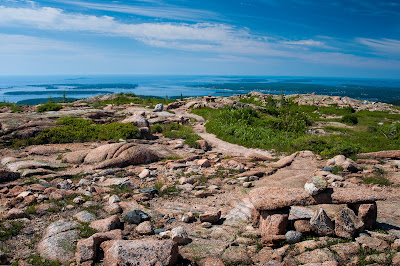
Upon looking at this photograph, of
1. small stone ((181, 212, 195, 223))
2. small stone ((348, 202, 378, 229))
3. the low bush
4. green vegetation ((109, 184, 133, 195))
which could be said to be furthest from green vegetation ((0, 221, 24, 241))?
the low bush

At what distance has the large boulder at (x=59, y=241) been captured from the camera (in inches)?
223

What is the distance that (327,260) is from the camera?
5250mm

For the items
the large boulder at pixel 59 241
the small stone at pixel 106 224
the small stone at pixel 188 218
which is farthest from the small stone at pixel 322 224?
the large boulder at pixel 59 241

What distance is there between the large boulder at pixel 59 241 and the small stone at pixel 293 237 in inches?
180

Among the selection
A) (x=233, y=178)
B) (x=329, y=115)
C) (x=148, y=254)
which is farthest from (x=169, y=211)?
(x=329, y=115)

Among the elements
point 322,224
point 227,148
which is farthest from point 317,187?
point 227,148

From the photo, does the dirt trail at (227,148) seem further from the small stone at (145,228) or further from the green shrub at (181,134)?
the small stone at (145,228)

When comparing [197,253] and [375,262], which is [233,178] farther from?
[375,262]

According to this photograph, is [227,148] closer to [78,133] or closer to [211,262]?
[78,133]

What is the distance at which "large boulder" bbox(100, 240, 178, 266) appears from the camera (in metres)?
5.00

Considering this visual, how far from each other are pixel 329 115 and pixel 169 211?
107 ft

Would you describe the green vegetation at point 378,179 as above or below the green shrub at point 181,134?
above

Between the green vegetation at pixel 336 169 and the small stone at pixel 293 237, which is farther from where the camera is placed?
the green vegetation at pixel 336 169

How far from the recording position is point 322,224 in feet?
19.9
